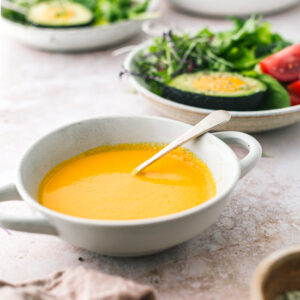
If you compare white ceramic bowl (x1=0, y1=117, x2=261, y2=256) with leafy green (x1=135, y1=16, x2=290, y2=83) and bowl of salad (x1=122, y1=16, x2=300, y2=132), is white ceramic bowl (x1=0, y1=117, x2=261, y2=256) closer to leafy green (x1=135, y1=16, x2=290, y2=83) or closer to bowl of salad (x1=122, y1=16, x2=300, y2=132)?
bowl of salad (x1=122, y1=16, x2=300, y2=132)

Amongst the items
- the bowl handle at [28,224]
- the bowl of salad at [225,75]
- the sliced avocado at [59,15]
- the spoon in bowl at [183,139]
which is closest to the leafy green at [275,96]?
the bowl of salad at [225,75]

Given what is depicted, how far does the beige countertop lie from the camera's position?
0.87 m

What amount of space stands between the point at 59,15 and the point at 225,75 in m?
0.94

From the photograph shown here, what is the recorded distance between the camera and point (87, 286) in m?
0.73

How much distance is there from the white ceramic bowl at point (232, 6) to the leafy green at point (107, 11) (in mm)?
338

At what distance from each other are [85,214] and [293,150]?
27.5 inches

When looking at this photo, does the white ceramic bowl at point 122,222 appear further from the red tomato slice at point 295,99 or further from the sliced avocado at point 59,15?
the sliced avocado at point 59,15

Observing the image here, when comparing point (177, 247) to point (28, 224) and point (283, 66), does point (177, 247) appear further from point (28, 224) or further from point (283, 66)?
point (283, 66)

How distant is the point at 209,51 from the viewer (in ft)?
5.35

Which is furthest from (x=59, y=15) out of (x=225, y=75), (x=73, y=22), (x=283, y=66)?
(x=283, y=66)

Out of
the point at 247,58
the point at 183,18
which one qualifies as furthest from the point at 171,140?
the point at 183,18

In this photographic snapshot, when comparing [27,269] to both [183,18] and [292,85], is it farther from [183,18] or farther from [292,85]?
[183,18]

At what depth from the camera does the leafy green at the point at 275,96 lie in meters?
1.36

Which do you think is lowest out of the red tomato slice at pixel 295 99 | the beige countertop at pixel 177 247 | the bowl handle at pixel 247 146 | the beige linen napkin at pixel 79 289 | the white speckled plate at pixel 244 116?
the beige countertop at pixel 177 247
